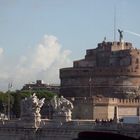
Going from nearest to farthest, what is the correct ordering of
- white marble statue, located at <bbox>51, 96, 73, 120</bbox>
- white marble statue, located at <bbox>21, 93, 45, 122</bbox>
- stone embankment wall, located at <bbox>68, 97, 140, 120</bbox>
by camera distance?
white marble statue, located at <bbox>51, 96, 73, 120</bbox> < white marble statue, located at <bbox>21, 93, 45, 122</bbox> < stone embankment wall, located at <bbox>68, 97, 140, 120</bbox>

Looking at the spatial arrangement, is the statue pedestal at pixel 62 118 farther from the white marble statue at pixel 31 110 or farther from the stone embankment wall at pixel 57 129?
the white marble statue at pixel 31 110

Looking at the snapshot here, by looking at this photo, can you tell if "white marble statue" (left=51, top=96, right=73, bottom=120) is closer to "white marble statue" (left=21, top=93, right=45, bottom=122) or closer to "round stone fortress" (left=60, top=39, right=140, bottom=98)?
"white marble statue" (left=21, top=93, right=45, bottom=122)

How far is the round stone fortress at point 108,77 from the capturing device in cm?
7356

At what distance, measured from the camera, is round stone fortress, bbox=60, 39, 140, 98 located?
7356cm

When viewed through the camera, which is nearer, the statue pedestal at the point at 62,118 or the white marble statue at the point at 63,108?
the statue pedestal at the point at 62,118

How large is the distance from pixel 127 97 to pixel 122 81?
2115 mm

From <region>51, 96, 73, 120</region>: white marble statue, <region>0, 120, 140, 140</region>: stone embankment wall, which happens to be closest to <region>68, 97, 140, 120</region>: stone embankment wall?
<region>0, 120, 140, 140</region>: stone embankment wall

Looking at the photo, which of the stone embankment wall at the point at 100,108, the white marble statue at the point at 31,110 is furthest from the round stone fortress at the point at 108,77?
the white marble statue at the point at 31,110

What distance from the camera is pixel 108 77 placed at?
241 ft

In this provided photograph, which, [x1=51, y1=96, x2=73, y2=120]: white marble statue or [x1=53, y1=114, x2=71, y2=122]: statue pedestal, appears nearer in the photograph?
[x1=53, y1=114, x2=71, y2=122]: statue pedestal

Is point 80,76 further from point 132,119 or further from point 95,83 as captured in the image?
point 132,119

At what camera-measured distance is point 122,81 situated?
7375cm

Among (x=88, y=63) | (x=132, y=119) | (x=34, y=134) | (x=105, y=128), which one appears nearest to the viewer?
(x=105, y=128)

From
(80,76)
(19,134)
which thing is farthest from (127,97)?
(19,134)
